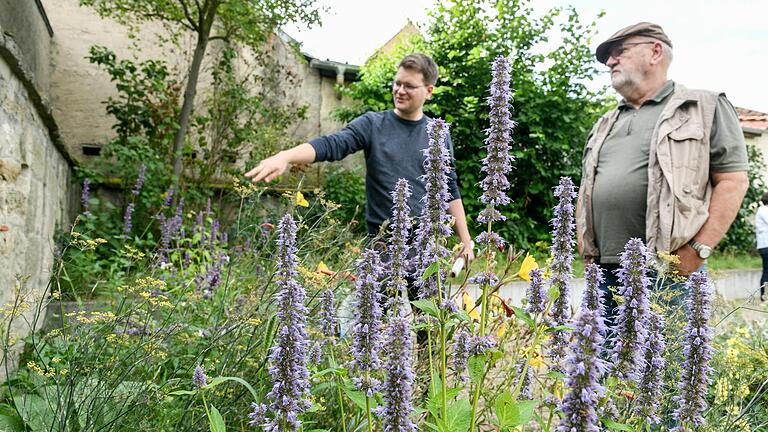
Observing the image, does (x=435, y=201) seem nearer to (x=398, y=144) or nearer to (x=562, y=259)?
(x=562, y=259)

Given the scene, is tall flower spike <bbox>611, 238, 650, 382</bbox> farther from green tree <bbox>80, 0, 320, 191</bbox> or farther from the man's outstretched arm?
green tree <bbox>80, 0, 320, 191</bbox>

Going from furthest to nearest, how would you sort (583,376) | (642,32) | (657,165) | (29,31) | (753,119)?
(753,119), (29,31), (642,32), (657,165), (583,376)

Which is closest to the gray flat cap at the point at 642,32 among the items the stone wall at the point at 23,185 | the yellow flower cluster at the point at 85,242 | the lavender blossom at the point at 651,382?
the lavender blossom at the point at 651,382

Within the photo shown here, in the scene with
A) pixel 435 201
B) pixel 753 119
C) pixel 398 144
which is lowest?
pixel 435 201

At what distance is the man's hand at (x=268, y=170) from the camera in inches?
94.0

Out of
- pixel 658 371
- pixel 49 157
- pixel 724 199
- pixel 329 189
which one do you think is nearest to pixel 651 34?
pixel 724 199

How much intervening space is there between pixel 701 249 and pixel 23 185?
12.2ft

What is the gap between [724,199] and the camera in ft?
9.52

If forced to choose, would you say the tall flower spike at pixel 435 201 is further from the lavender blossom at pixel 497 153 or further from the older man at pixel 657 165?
the older man at pixel 657 165

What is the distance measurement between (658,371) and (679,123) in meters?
1.78

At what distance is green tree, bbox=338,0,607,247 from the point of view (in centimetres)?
995

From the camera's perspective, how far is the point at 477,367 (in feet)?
5.09

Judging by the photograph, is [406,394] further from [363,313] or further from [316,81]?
[316,81]

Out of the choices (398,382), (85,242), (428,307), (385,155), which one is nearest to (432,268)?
(428,307)
